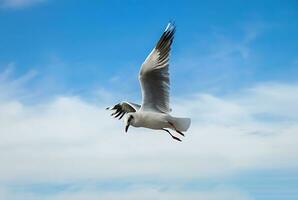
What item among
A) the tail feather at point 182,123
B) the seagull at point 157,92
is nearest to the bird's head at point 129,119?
A: the seagull at point 157,92

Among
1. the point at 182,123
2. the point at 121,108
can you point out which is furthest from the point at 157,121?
the point at 121,108

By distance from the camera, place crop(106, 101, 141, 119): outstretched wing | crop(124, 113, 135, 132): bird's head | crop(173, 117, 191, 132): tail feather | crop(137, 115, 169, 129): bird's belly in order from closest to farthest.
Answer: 1. crop(173, 117, 191, 132): tail feather
2. crop(137, 115, 169, 129): bird's belly
3. crop(124, 113, 135, 132): bird's head
4. crop(106, 101, 141, 119): outstretched wing

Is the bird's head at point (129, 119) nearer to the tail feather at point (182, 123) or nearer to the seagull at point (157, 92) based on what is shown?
the seagull at point (157, 92)

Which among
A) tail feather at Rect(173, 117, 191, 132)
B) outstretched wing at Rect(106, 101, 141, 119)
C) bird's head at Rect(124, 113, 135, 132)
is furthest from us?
outstretched wing at Rect(106, 101, 141, 119)

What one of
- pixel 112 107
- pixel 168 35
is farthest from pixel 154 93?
pixel 112 107

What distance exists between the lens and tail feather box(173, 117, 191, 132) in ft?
42.0

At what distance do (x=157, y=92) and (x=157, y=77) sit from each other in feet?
0.96

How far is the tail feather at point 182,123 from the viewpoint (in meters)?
12.8

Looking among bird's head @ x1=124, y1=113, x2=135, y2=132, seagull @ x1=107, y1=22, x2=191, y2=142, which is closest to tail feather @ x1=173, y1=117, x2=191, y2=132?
seagull @ x1=107, y1=22, x2=191, y2=142

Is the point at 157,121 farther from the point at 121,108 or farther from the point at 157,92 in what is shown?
the point at 121,108

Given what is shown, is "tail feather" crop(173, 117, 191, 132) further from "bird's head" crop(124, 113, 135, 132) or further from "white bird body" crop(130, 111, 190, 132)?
"bird's head" crop(124, 113, 135, 132)

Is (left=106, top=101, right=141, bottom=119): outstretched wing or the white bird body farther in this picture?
(left=106, top=101, right=141, bottom=119): outstretched wing

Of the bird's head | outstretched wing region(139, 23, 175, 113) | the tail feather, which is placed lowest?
the tail feather

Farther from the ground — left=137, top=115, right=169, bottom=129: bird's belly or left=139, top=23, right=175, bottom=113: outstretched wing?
left=139, top=23, right=175, bottom=113: outstretched wing
